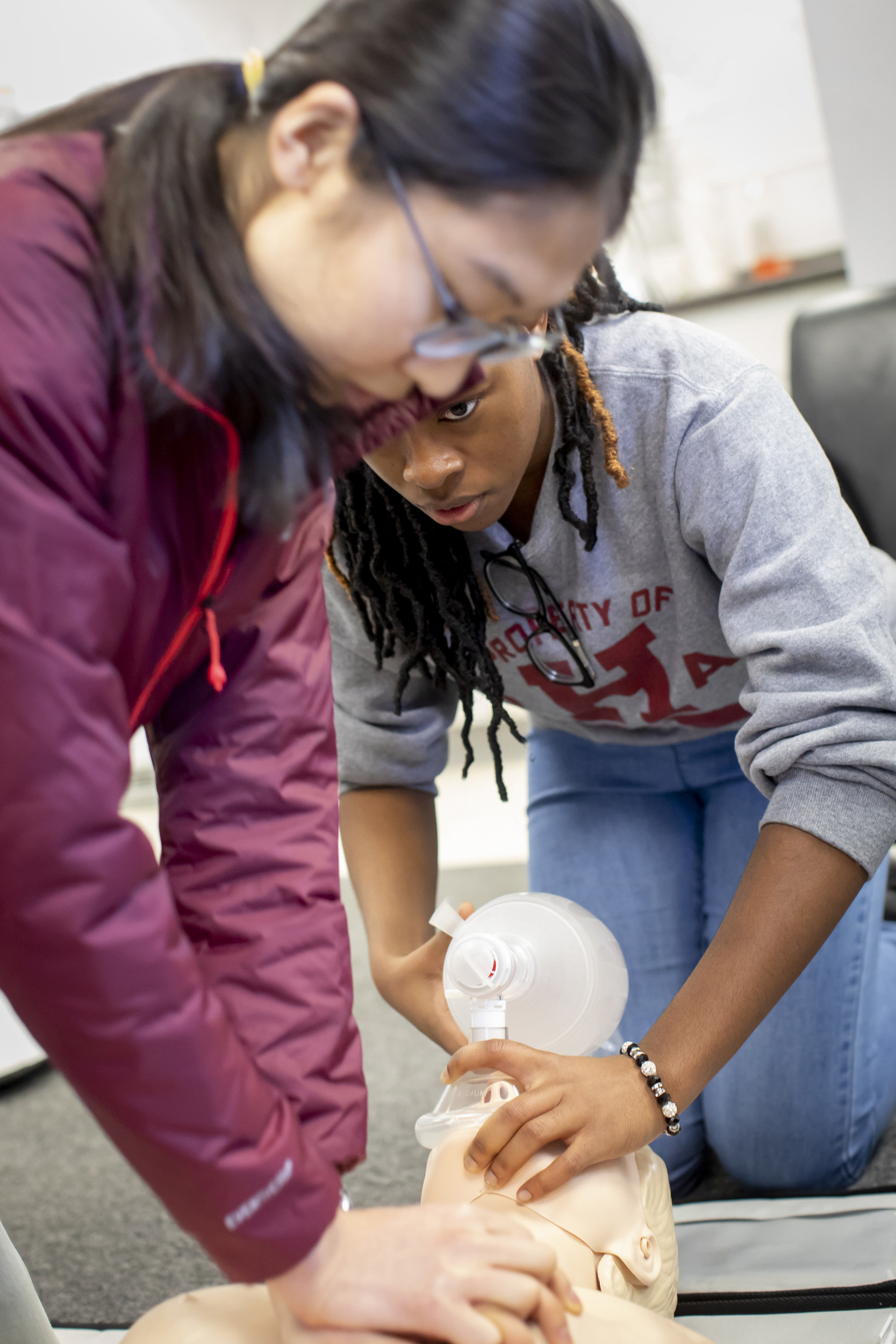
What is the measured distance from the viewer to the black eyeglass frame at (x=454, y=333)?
1.68 ft

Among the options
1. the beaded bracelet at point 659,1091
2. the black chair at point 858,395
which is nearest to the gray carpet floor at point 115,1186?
the beaded bracelet at point 659,1091

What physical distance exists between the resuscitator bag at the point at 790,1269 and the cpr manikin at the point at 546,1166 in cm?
13

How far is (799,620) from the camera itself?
0.98 metres

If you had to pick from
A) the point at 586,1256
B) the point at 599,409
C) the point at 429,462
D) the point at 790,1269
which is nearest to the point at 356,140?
the point at 429,462

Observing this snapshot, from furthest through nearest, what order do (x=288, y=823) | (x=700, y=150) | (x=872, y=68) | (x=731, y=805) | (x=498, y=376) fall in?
(x=700, y=150)
(x=872, y=68)
(x=731, y=805)
(x=498, y=376)
(x=288, y=823)

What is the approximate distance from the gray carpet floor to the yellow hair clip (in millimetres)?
931

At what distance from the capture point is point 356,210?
52 centimetres

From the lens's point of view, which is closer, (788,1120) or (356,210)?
(356,210)

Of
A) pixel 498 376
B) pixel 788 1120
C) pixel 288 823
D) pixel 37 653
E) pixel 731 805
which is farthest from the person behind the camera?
pixel 731 805

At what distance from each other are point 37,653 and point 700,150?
9.55ft

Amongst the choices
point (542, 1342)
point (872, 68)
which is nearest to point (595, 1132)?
point (542, 1342)

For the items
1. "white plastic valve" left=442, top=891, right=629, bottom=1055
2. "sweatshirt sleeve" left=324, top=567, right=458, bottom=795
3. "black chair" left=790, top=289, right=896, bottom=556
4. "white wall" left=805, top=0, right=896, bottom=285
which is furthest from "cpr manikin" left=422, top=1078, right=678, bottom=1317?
"white wall" left=805, top=0, right=896, bottom=285

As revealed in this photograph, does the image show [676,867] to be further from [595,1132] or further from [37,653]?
[37,653]

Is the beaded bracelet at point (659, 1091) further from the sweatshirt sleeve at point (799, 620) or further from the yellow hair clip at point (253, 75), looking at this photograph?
the yellow hair clip at point (253, 75)
